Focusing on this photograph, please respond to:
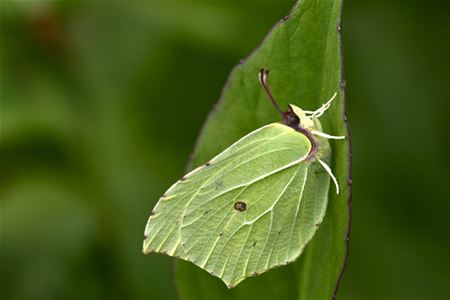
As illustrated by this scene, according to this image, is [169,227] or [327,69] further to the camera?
[169,227]

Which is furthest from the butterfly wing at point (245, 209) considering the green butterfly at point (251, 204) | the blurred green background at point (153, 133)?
the blurred green background at point (153, 133)

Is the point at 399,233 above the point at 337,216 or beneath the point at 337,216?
beneath

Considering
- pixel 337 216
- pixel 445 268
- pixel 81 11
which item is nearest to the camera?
pixel 337 216

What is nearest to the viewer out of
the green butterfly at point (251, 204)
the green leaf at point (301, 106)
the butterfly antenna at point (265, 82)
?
the green leaf at point (301, 106)

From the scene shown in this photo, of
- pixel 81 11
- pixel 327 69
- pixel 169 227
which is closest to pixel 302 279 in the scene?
pixel 169 227

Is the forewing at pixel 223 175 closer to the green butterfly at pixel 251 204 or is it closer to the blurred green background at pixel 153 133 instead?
the green butterfly at pixel 251 204

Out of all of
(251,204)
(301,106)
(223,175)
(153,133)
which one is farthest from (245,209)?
(153,133)

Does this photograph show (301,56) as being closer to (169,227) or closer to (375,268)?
(169,227)
